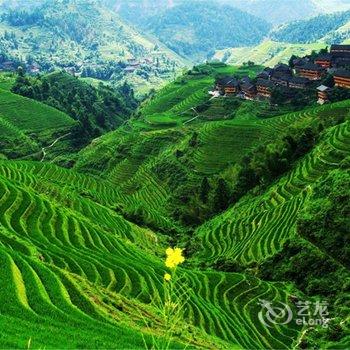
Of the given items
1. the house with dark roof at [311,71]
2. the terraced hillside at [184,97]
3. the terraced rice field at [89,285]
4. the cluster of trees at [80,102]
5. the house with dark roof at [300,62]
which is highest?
the house with dark roof at [300,62]

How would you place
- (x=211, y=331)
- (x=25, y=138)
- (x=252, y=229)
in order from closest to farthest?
(x=211, y=331) < (x=252, y=229) < (x=25, y=138)

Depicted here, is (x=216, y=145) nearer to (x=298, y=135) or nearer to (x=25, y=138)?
(x=298, y=135)

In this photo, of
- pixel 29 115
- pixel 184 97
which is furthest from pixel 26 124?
pixel 184 97

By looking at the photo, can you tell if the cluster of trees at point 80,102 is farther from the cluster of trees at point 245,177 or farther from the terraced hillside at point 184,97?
the cluster of trees at point 245,177

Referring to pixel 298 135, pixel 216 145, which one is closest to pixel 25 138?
pixel 216 145

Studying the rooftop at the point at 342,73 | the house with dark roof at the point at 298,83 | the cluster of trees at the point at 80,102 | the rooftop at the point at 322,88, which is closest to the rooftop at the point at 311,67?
the house with dark roof at the point at 298,83

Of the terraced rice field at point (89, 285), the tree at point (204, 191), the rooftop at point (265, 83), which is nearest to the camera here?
the terraced rice field at point (89, 285)

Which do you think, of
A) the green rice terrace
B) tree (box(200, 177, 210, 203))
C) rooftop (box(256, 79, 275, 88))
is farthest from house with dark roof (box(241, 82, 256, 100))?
tree (box(200, 177, 210, 203))
